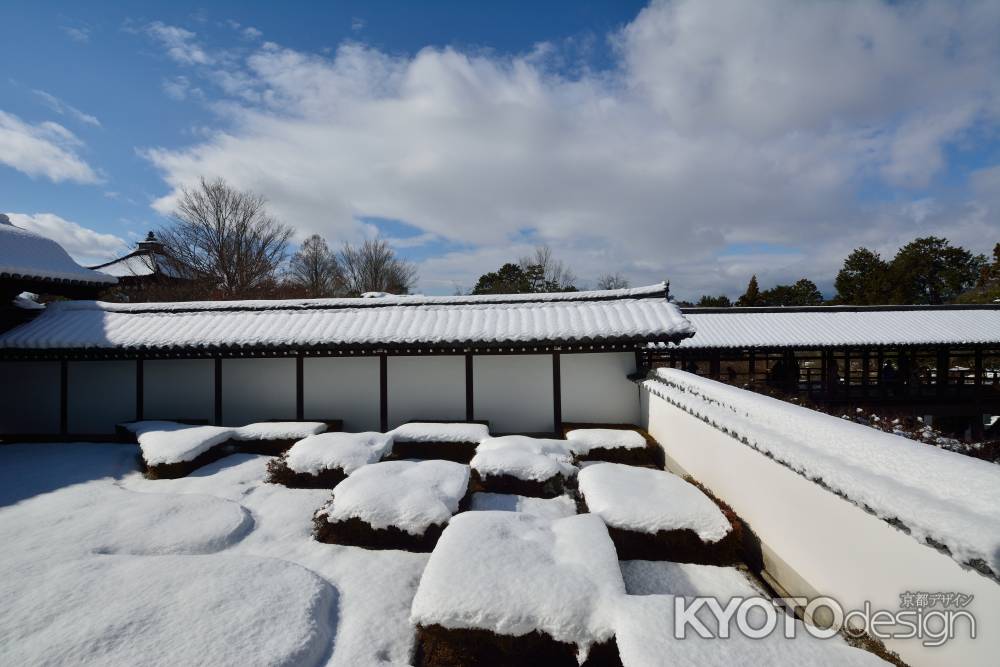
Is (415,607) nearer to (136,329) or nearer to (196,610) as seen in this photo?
(196,610)

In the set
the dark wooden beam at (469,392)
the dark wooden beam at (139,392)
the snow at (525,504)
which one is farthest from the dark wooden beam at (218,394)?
the snow at (525,504)

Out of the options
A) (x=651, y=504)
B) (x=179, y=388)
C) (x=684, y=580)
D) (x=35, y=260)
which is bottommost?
(x=684, y=580)

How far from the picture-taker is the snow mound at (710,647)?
9.15ft

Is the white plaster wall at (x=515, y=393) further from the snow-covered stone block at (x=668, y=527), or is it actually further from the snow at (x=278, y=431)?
the snow-covered stone block at (x=668, y=527)

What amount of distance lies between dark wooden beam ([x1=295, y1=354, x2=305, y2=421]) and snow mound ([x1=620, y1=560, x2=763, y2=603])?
824cm

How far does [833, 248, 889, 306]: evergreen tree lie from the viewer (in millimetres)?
36031

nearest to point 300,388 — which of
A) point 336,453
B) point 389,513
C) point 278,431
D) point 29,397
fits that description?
point 278,431

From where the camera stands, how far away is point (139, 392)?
10.6 m

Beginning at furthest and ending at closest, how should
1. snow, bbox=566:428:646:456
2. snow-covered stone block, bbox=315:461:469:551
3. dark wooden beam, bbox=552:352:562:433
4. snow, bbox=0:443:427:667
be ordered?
dark wooden beam, bbox=552:352:562:433
snow, bbox=566:428:646:456
snow-covered stone block, bbox=315:461:469:551
snow, bbox=0:443:427:667

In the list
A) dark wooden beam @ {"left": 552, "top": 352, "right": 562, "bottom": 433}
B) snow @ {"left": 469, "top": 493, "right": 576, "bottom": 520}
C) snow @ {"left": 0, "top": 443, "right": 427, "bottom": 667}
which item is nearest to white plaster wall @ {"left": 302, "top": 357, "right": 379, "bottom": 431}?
snow @ {"left": 0, "top": 443, "right": 427, "bottom": 667}

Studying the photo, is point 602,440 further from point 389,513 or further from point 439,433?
point 389,513

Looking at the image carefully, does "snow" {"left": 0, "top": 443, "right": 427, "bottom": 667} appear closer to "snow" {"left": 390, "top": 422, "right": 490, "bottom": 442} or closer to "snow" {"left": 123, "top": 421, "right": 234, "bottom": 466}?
"snow" {"left": 123, "top": 421, "right": 234, "bottom": 466}

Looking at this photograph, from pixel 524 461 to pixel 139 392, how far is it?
996 centimetres

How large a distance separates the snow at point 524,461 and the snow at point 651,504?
0.65 m
